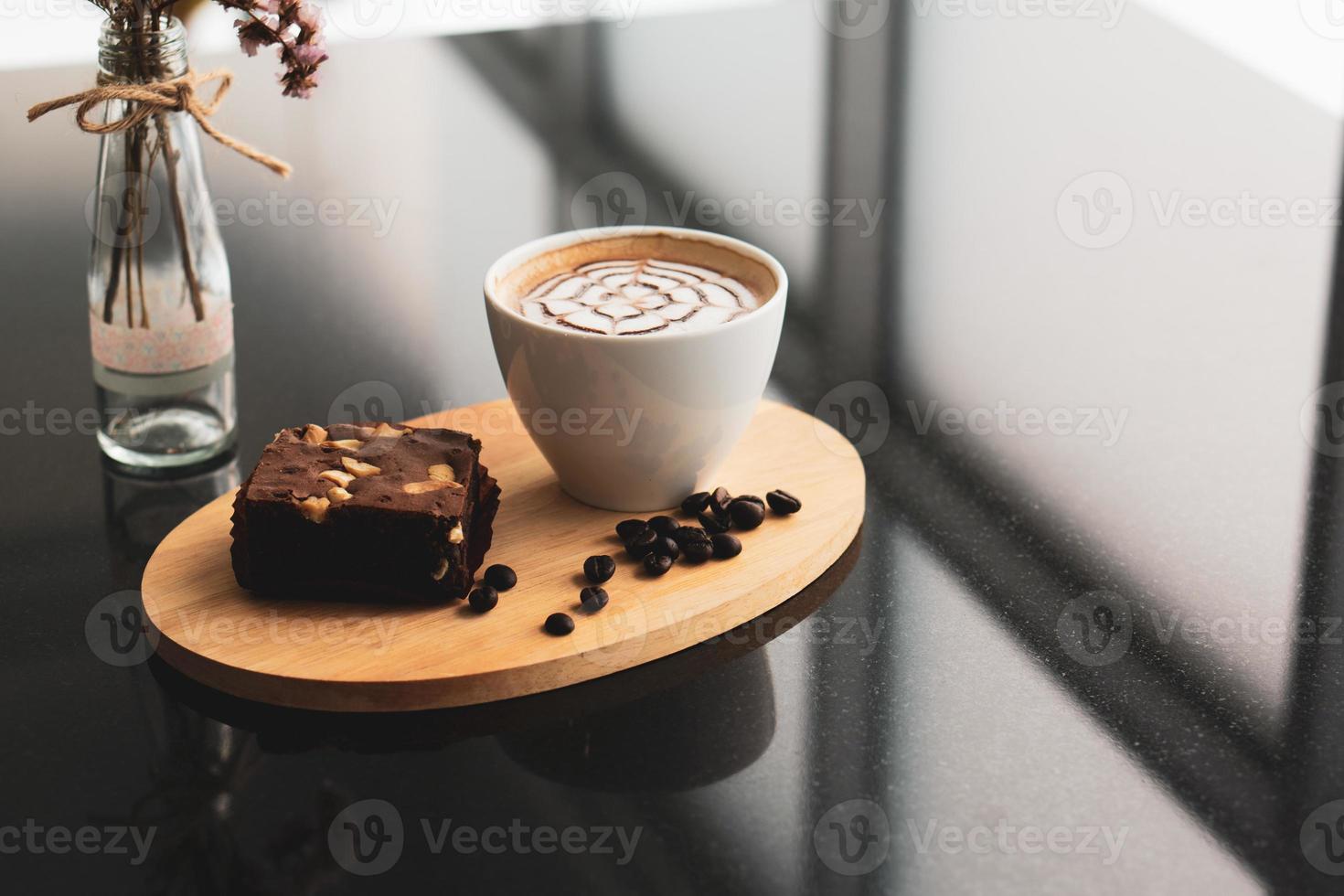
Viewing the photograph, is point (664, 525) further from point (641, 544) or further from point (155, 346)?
point (155, 346)

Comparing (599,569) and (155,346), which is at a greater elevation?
(155,346)

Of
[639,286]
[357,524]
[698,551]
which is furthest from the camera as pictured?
[639,286]

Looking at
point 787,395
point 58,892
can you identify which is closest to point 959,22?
point 787,395

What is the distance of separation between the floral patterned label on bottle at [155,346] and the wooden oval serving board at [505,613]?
0.15m

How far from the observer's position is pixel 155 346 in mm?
1397

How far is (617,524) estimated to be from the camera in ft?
4.36

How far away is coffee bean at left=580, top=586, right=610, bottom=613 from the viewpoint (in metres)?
1.19

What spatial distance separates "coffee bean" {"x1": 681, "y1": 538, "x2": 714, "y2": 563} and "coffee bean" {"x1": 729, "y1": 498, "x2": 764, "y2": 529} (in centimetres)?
6

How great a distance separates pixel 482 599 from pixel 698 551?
7.4 inches

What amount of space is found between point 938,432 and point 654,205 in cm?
64

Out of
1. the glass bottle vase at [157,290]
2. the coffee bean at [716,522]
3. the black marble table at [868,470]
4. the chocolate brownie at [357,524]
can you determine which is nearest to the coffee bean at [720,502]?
the coffee bean at [716,522]

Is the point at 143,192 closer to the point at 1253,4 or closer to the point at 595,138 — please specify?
the point at 595,138

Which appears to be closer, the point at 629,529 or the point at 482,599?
the point at 482,599

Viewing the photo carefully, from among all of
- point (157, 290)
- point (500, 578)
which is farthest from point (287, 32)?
point (500, 578)
